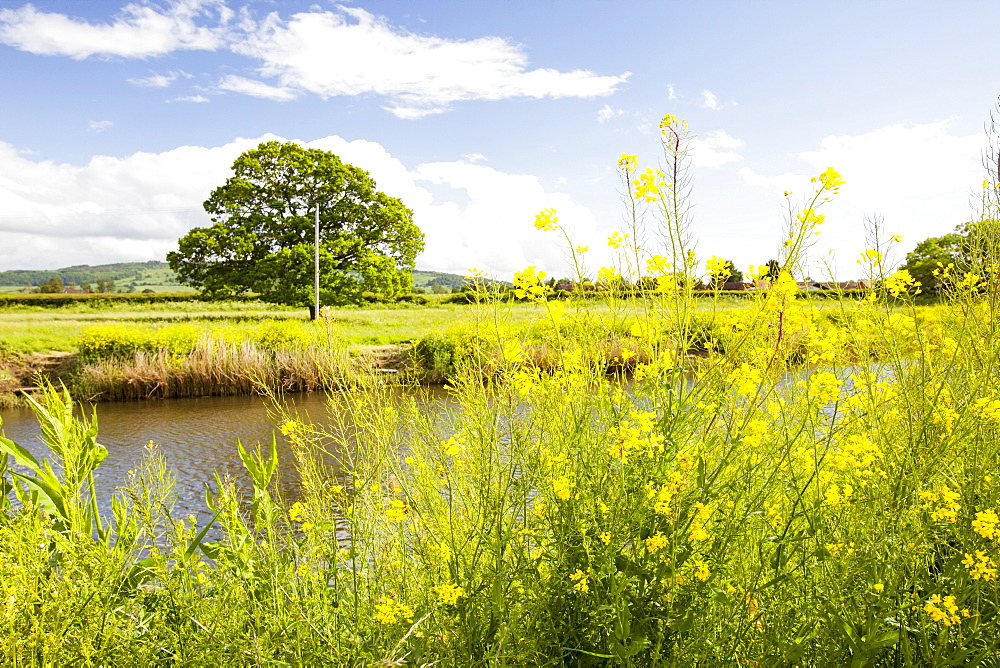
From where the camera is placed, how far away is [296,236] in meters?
22.8

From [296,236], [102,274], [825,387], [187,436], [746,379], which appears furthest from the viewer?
[102,274]

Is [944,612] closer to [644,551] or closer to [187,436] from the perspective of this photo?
[644,551]

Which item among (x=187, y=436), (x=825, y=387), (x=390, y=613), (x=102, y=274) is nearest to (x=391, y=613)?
(x=390, y=613)

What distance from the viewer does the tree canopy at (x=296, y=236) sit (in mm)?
21759

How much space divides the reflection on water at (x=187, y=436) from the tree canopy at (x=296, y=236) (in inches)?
402

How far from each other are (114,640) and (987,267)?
12.0 ft

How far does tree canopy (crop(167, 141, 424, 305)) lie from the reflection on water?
10199 millimetres

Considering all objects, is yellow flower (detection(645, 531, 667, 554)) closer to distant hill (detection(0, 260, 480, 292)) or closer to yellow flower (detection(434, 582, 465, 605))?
yellow flower (detection(434, 582, 465, 605))

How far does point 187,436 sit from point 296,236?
14.9 metres

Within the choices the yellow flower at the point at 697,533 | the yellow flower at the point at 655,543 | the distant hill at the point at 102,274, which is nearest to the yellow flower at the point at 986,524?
the yellow flower at the point at 697,533

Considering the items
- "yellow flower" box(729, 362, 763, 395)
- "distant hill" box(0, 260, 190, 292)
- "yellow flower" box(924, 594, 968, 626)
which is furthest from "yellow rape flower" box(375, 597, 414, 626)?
"distant hill" box(0, 260, 190, 292)

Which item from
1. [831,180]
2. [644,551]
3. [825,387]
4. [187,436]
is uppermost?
[831,180]

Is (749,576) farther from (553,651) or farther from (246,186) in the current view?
A: (246,186)

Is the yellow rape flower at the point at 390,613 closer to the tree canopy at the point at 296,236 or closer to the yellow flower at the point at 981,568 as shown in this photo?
the yellow flower at the point at 981,568
